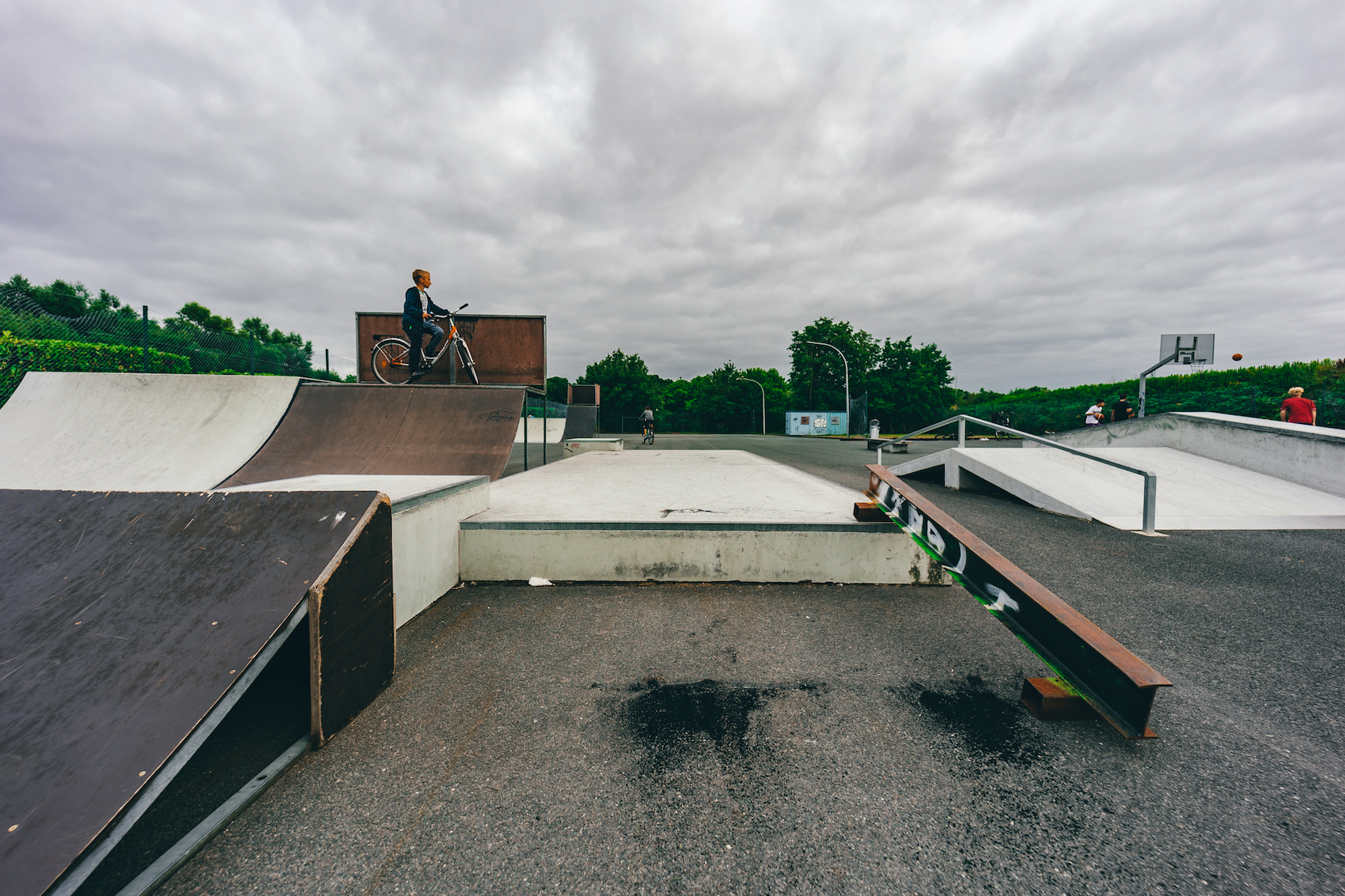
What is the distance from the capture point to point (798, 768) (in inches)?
66.6

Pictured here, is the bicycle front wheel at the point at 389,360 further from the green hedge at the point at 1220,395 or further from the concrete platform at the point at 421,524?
the green hedge at the point at 1220,395

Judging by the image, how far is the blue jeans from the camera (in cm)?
727

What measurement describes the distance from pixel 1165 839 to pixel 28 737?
10.8 ft

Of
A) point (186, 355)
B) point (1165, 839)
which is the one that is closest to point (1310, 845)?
point (1165, 839)

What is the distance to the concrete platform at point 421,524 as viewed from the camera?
2.67 meters

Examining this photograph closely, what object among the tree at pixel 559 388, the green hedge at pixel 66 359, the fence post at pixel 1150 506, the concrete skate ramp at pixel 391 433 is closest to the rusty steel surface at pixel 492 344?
the concrete skate ramp at pixel 391 433

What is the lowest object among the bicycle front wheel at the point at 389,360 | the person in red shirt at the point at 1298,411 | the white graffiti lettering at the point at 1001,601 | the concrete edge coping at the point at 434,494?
the white graffiti lettering at the point at 1001,601

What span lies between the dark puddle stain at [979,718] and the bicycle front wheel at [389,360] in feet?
30.0

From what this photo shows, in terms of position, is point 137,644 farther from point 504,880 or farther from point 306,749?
point 504,880

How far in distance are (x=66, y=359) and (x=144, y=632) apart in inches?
625

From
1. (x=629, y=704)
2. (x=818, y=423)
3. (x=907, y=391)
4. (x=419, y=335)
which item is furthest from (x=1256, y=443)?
(x=907, y=391)

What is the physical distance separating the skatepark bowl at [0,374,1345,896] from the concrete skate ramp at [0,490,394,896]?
1cm

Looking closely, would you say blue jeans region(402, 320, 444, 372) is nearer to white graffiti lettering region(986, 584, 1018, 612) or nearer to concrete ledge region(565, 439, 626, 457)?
concrete ledge region(565, 439, 626, 457)

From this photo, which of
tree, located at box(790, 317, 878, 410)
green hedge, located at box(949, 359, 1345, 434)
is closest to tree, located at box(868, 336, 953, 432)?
tree, located at box(790, 317, 878, 410)
